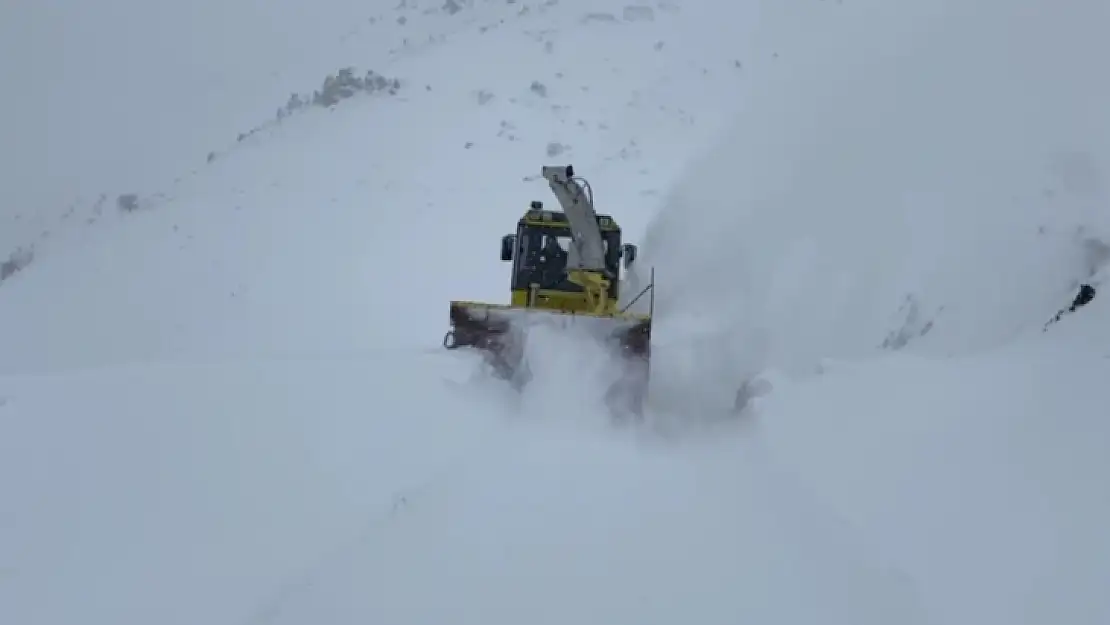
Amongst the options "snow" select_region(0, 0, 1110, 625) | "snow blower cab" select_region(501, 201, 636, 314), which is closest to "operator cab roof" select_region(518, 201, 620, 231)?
"snow blower cab" select_region(501, 201, 636, 314)

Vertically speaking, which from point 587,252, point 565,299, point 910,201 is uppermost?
point 910,201

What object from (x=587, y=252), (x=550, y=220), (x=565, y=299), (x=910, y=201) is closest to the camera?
(x=910, y=201)

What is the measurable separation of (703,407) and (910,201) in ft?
9.48

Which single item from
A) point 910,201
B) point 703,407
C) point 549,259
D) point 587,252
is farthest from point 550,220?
point 910,201

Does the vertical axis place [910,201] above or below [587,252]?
above

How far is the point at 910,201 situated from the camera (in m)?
9.13

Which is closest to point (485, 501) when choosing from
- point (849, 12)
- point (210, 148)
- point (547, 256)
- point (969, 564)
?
point (969, 564)

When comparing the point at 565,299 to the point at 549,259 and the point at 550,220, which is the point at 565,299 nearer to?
the point at 549,259

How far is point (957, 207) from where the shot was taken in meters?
8.35

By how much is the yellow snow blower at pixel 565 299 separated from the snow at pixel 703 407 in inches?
12.9

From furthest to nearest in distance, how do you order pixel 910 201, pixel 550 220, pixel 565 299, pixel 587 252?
pixel 550 220, pixel 565 299, pixel 587 252, pixel 910 201

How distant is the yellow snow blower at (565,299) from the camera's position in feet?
30.5

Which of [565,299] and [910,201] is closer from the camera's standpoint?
[910,201]

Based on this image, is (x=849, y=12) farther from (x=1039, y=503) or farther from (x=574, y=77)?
(x=1039, y=503)
